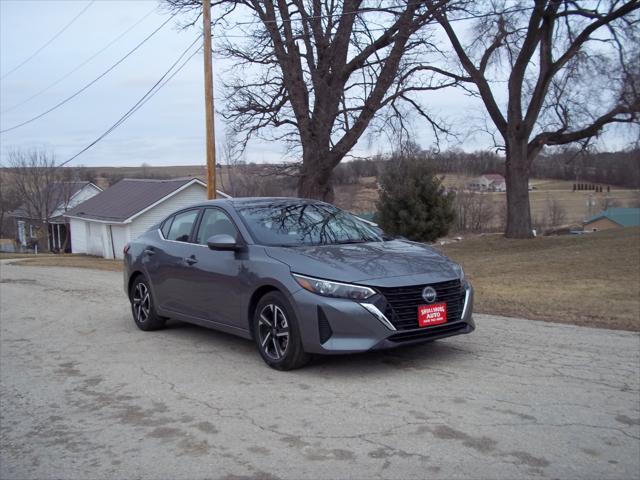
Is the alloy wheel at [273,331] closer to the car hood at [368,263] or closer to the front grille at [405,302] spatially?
the car hood at [368,263]

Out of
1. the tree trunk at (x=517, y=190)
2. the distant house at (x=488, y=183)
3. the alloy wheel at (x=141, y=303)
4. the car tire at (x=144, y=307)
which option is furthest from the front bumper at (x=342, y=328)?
the distant house at (x=488, y=183)

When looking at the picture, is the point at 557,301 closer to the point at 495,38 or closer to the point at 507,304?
the point at 507,304

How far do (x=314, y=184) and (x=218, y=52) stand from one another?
15.4ft

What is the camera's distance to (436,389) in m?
5.22

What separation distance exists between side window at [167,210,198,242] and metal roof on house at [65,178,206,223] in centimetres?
3567

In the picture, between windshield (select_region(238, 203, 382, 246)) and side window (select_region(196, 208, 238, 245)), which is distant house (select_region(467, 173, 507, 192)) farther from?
side window (select_region(196, 208, 238, 245))

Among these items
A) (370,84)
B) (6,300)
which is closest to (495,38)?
(370,84)

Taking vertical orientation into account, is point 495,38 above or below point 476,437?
above

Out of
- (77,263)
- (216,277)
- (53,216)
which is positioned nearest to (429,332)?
(216,277)

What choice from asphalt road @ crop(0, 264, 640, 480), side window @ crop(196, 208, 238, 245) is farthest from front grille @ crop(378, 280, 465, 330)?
side window @ crop(196, 208, 238, 245)

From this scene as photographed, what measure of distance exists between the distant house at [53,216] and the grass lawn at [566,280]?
41866 mm

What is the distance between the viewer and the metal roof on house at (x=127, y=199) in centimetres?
4334

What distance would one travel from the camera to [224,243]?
20.8ft

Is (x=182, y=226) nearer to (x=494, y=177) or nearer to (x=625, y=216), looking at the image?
(x=494, y=177)
